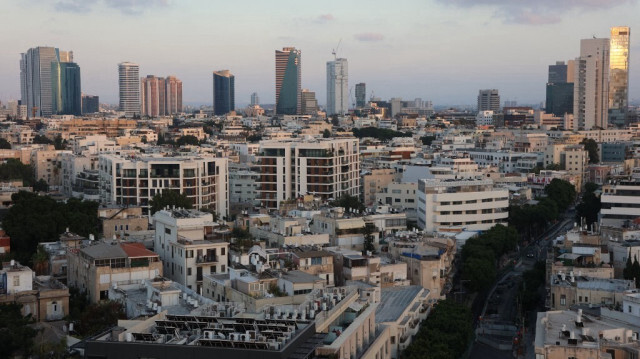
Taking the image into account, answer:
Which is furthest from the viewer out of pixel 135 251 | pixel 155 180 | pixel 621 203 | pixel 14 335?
pixel 155 180

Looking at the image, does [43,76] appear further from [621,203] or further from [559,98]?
[621,203]

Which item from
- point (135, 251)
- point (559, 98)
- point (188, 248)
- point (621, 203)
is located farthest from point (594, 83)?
point (135, 251)

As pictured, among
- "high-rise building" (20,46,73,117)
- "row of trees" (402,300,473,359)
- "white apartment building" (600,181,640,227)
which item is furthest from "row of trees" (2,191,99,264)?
"high-rise building" (20,46,73,117)

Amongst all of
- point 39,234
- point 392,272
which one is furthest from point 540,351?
point 39,234

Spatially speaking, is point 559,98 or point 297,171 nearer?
point 297,171

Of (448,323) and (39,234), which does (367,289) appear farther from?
(39,234)

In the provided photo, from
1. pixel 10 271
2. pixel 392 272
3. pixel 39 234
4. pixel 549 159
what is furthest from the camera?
pixel 549 159

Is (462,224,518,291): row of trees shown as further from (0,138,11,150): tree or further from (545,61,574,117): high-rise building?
(545,61,574,117): high-rise building
